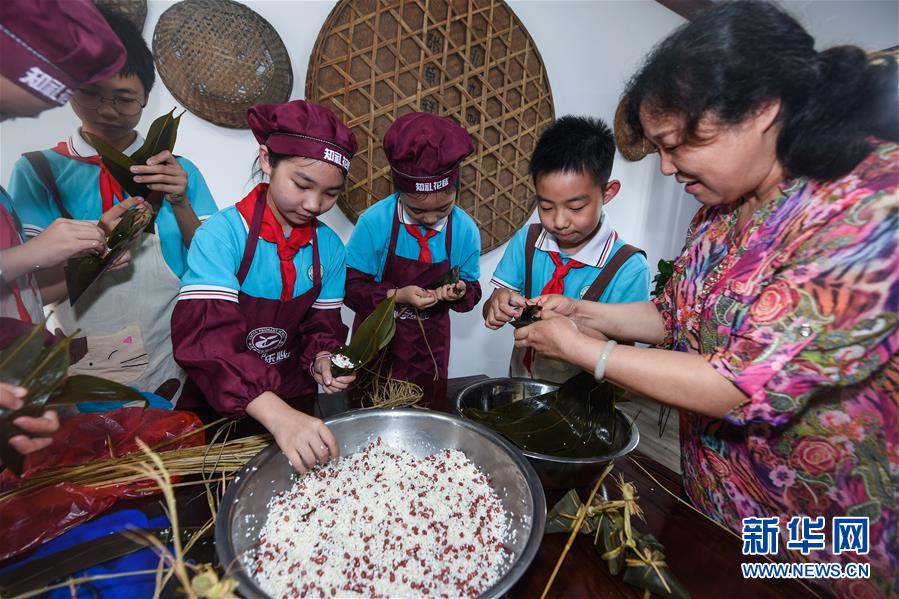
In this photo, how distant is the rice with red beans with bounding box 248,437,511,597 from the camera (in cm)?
79

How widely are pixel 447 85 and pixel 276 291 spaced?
178 centimetres

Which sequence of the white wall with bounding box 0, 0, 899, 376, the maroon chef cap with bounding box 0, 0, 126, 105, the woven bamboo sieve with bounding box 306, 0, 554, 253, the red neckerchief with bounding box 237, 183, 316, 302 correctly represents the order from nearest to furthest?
the maroon chef cap with bounding box 0, 0, 126, 105 < the red neckerchief with bounding box 237, 183, 316, 302 < the white wall with bounding box 0, 0, 899, 376 < the woven bamboo sieve with bounding box 306, 0, 554, 253

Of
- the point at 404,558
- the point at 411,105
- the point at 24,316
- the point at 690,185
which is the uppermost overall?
the point at 411,105

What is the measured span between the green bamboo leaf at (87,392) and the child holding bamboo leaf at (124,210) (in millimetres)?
303

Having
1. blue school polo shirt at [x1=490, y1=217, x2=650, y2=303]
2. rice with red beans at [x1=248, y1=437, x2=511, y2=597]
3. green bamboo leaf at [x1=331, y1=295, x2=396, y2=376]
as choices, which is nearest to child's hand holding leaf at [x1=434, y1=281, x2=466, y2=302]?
blue school polo shirt at [x1=490, y1=217, x2=650, y2=303]

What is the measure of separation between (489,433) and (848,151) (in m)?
0.84

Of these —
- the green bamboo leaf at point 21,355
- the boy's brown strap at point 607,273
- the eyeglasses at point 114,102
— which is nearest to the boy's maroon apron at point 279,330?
the eyeglasses at point 114,102

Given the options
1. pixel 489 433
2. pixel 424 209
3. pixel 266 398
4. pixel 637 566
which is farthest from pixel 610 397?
pixel 424 209

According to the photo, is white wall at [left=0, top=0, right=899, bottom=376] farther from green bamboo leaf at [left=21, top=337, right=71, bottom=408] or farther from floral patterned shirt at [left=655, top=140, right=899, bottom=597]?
floral patterned shirt at [left=655, top=140, right=899, bottom=597]

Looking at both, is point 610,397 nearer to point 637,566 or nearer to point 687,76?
point 637,566

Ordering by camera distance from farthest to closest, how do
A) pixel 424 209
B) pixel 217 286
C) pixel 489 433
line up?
1. pixel 424 209
2. pixel 217 286
3. pixel 489 433

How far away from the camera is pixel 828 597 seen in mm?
731

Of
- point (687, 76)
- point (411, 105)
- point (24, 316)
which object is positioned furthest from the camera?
point (411, 105)

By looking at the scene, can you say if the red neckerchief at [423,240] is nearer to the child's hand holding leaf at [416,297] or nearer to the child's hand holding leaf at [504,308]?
the child's hand holding leaf at [416,297]
